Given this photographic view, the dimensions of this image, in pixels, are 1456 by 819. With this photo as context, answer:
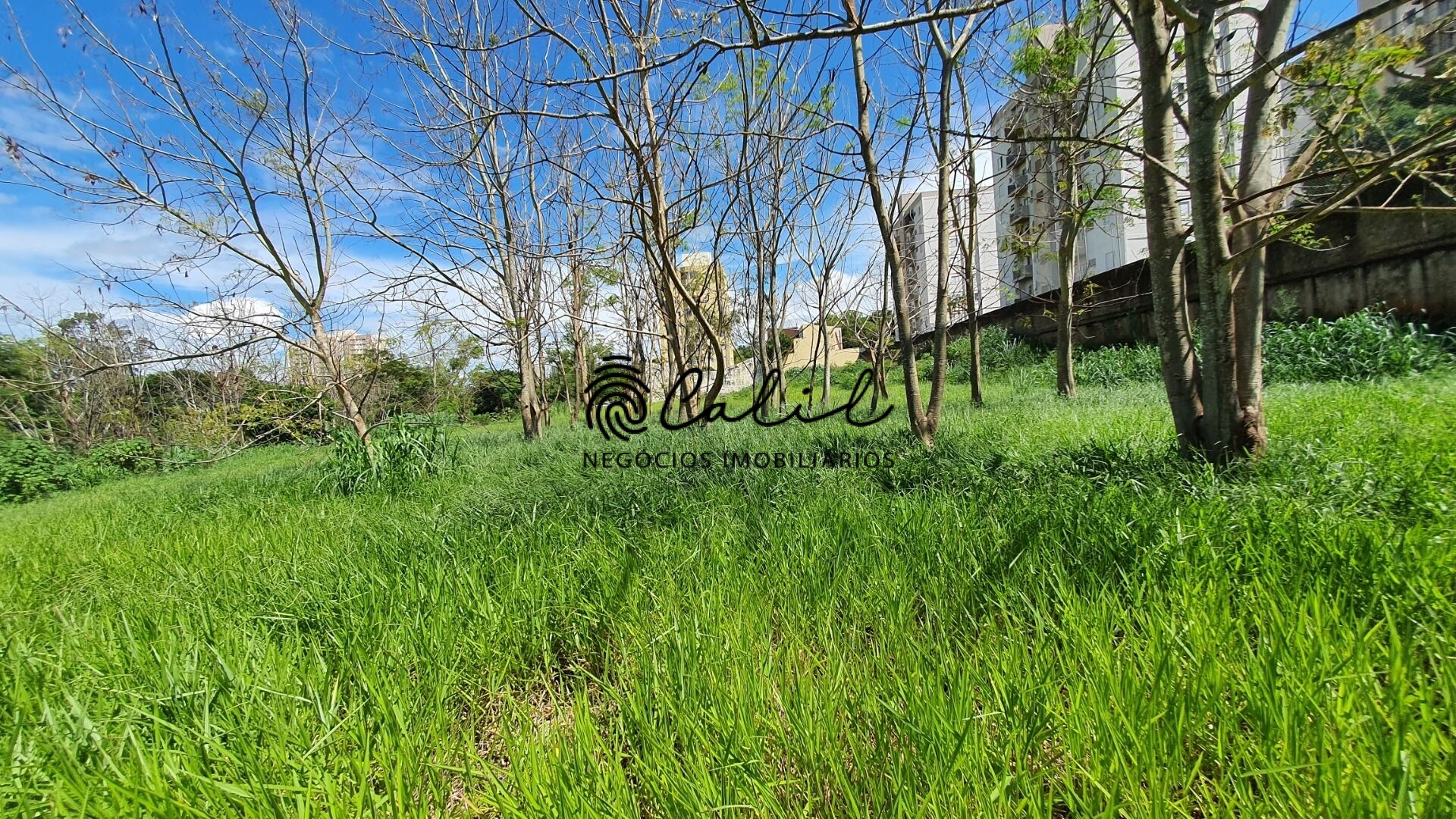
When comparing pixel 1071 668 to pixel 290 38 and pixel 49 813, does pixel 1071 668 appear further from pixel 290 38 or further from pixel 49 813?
pixel 290 38

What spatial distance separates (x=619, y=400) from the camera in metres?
5.62

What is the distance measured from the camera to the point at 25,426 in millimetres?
10180

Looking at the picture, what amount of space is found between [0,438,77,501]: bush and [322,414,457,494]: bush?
813 centimetres

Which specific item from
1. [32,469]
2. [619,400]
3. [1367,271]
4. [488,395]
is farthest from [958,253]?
[488,395]

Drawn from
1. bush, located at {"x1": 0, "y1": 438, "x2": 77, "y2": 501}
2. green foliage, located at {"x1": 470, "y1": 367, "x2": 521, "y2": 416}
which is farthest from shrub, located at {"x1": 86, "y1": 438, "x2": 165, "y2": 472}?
green foliage, located at {"x1": 470, "y1": 367, "x2": 521, "y2": 416}

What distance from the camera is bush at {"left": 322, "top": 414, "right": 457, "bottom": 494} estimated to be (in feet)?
13.4

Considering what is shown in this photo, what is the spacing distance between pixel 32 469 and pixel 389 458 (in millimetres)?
9536

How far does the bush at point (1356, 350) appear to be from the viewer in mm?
4480

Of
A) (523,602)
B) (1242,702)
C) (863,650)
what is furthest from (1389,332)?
(523,602)

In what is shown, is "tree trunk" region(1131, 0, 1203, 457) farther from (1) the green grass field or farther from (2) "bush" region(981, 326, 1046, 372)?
(2) "bush" region(981, 326, 1046, 372)

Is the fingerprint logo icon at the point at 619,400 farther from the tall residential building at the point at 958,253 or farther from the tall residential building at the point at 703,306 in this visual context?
the tall residential building at the point at 958,253

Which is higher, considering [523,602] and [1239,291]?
A: [1239,291]

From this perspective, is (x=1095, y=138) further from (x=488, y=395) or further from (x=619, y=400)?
(x=488, y=395)

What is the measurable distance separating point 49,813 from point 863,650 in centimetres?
158
